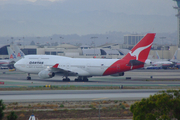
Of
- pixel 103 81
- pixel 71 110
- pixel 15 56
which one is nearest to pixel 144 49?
pixel 103 81

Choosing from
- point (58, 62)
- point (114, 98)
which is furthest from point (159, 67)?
point (114, 98)

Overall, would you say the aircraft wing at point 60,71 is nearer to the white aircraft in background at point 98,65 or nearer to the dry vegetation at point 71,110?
the white aircraft in background at point 98,65

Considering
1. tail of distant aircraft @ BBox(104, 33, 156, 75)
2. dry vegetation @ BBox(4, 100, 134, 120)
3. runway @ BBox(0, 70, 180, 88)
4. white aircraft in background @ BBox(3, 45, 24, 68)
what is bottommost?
dry vegetation @ BBox(4, 100, 134, 120)

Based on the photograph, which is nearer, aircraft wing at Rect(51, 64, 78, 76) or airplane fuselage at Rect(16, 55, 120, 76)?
aircraft wing at Rect(51, 64, 78, 76)

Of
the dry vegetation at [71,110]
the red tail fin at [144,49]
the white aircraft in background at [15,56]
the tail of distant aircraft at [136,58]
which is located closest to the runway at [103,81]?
the tail of distant aircraft at [136,58]

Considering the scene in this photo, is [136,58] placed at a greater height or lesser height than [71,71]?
greater

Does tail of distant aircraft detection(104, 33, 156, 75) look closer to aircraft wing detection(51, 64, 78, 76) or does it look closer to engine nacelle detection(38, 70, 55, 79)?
aircraft wing detection(51, 64, 78, 76)

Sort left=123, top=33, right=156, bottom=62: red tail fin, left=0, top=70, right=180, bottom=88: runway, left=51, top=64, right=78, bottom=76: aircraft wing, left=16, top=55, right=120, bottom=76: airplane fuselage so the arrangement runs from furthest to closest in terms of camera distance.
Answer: left=16, top=55, right=120, bottom=76: airplane fuselage → left=51, top=64, right=78, bottom=76: aircraft wing → left=123, top=33, right=156, bottom=62: red tail fin → left=0, top=70, right=180, bottom=88: runway

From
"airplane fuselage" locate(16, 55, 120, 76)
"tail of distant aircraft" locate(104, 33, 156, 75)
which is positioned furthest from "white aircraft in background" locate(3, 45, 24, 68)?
"tail of distant aircraft" locate(104, 33, 156, 75)

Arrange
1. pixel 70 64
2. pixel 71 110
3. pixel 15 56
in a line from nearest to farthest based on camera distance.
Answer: pixel 71 110 → pixel 70 64 → pixel 15 56

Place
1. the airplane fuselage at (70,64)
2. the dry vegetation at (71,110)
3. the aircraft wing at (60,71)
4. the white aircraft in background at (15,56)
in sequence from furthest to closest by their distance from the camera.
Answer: the white aircraft in background at (15,56), the airplane fuselage at (70,64), the aircraft wing at (60,71), the dry vegetation at (71,110)

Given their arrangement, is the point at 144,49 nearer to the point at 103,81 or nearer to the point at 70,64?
the point at 103,81

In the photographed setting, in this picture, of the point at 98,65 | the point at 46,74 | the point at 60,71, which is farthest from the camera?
the point at 60,71

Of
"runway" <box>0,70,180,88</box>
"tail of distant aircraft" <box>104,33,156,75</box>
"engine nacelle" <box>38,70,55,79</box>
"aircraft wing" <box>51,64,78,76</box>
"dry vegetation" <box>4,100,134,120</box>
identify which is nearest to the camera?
"dry vegetation" <box>4,100,134,120</box>
